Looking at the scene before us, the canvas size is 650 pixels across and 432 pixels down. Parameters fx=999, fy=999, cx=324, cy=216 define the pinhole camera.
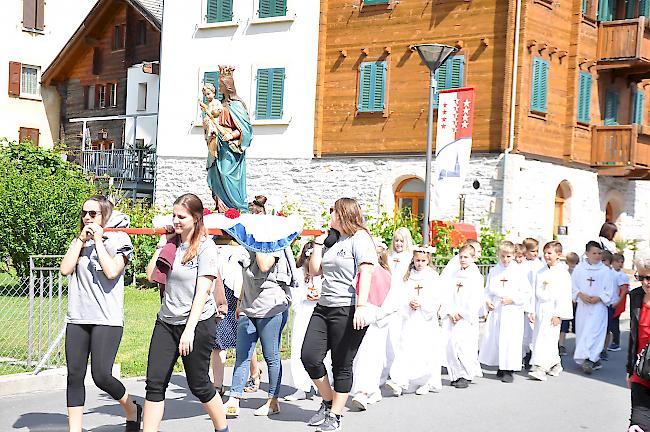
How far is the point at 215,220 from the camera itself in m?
8.92

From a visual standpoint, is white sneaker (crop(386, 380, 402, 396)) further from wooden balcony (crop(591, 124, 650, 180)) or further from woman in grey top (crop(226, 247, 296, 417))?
wooden balcony (crop(591, 124, 650, 180))

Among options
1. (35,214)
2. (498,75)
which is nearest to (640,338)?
(35,214)

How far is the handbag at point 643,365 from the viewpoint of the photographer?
614 centimetres

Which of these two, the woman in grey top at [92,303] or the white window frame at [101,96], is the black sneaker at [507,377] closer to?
the woman in grey top at [92,303]

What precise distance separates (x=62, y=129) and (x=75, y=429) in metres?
37.6

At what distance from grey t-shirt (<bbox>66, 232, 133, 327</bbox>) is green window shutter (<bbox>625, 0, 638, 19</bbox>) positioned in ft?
81.7

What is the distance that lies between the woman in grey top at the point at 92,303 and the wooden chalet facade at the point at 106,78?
2649cm

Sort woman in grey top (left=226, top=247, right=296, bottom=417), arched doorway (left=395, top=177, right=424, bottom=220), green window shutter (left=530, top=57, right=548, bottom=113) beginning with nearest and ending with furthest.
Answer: woman in grey top (left=226, top=247, right=296, bottom=417) → green window shutter (left=530, top=57, right=548, bottom=113) → arched doorway (left=395, top=177, right=424, bottom=220)

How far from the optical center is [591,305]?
44.1ft

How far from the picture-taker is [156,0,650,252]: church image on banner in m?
25.2

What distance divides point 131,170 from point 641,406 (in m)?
29.0

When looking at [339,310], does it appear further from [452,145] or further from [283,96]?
[283,96]

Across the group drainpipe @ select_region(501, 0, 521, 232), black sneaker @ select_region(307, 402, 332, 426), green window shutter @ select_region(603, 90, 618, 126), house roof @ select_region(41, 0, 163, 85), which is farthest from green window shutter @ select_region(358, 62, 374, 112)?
black sneaker @ select_region(307, 402, 332, 426)

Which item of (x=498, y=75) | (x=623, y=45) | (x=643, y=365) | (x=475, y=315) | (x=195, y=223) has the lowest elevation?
(x=475, y=315)
